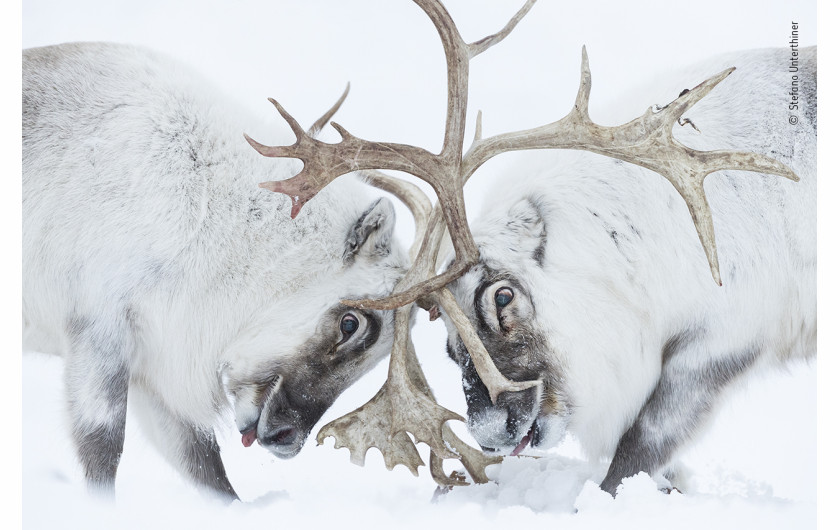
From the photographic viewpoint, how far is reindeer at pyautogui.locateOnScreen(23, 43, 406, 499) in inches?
125

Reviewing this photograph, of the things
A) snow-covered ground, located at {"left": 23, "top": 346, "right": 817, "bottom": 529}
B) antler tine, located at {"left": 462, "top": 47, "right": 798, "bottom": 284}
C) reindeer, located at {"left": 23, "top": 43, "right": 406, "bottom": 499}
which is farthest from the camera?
reindeer, located at {"left": 23, "top": 43, "right": 406, "bottom": 499}

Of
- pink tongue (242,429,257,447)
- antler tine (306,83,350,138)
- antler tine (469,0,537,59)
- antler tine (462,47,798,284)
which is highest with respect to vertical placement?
antler tine (469,0,537,59)

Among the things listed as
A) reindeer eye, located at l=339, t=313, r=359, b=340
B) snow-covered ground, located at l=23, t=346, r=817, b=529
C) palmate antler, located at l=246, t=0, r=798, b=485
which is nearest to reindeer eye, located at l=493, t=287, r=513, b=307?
palmate antler, located at l=246, t=0, r=798, b=485

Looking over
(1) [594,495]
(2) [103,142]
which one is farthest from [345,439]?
(2) [103,142]

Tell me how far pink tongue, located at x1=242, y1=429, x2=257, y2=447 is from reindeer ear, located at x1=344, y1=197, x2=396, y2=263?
72 cm

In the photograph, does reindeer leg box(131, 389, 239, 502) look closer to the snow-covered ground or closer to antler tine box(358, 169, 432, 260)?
the snow-covered ground

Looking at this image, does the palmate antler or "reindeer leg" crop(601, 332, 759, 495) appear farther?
"reindeer leg" crop(601, 332, 759, 495)

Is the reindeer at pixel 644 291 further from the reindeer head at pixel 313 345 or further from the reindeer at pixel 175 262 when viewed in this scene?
the reindeer at pixel 175 262

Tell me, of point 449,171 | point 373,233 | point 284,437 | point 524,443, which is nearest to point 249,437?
point 284,437

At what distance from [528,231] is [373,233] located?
57cm

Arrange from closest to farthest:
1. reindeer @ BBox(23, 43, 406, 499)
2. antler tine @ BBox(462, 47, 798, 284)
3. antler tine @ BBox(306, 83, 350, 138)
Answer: antler tine @ BBox(462, 47, 798, 284), reindeer @ BBox(23, 43, 406, 499), antler tine @ BBox(306, 83, 350, 138)

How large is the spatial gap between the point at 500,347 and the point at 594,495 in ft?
1.97

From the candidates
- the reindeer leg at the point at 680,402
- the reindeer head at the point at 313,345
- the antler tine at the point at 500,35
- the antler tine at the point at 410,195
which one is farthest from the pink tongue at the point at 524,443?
the antler tine at the point at 500,35

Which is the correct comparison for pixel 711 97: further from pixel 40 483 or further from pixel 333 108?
pixel 40 483
